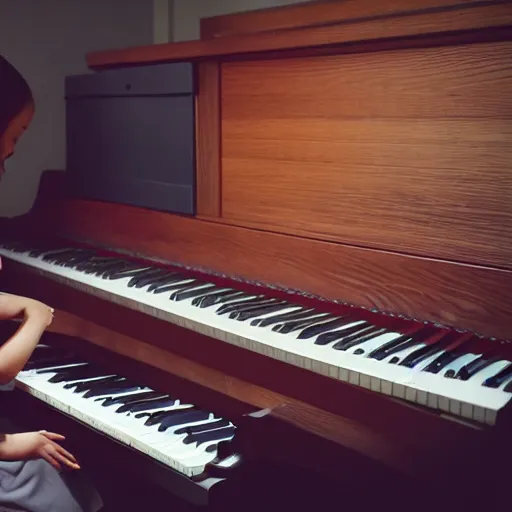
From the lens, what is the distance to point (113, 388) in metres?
1.78

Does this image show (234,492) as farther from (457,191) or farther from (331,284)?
(457,191)

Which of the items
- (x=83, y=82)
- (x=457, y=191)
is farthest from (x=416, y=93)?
(x=83, y=82)

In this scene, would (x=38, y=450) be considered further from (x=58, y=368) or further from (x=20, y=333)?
(x=58, y=368)

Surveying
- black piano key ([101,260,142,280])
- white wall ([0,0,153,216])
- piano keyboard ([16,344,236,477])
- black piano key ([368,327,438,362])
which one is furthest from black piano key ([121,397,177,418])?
white wall ([0,0,153,216])

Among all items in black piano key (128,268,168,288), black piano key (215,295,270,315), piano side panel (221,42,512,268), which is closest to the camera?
piano side panel (221,42,512,268)

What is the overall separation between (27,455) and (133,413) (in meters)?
0.26

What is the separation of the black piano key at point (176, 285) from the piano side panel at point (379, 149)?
0.20 meters

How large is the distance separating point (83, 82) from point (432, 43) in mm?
1282

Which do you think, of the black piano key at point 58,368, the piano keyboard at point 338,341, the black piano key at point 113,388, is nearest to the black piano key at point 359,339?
the piano keyboard at point 338,341

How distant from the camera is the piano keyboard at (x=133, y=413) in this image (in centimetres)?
144

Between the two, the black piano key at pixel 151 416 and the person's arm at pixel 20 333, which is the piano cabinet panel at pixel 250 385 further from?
the person's arm at pixel 20 333

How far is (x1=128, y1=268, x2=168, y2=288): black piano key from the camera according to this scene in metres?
1.73

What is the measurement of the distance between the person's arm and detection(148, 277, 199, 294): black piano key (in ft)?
0.95

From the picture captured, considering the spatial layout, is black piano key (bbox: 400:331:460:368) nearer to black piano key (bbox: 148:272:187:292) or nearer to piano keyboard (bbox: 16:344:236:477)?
piano keyboard (bbox: 16:344:236:477)
